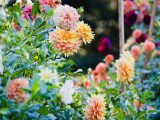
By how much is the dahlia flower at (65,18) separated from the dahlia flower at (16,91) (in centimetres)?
29

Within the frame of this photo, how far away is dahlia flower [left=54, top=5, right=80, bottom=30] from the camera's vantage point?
143cm

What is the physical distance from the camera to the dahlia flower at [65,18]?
1431 millimetres

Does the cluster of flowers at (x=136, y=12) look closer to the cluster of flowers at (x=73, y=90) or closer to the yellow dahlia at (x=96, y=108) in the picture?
the cluster of flowers at (x=73, y=90)

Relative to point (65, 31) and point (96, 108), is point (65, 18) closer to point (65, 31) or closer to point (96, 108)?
point (65, 31)

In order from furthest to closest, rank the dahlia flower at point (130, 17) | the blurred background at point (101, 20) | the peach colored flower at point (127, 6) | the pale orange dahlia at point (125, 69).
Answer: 1. the blurred background at point (101, 20)
2. the peach colored flower at point (127, 6)
3. the dahlia flower at point (130, 17)
4. the pale orange dahlia at point (125, 69)

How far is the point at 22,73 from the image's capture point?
1.45m

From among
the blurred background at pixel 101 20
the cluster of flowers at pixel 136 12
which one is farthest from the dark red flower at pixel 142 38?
the blurred background at pixel 101 20

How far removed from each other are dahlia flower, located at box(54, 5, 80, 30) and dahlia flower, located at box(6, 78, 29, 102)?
0.29 metres

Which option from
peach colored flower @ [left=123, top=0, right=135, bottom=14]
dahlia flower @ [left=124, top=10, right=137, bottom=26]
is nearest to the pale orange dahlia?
dahlia flower @ [left=124, top=10, right=137, bottom=26]

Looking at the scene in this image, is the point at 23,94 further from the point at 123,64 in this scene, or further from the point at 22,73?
the point at 123,64

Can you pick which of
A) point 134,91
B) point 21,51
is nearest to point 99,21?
point 134,91

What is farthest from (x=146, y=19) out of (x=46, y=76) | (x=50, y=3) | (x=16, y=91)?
(x=46, y=76)

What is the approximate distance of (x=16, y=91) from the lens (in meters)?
1.25

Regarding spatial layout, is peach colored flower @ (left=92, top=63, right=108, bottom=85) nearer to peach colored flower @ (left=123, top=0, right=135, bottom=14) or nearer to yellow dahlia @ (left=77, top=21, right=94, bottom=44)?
peach colored flower @ (left=123, top=0, right=135, bottom=14)
